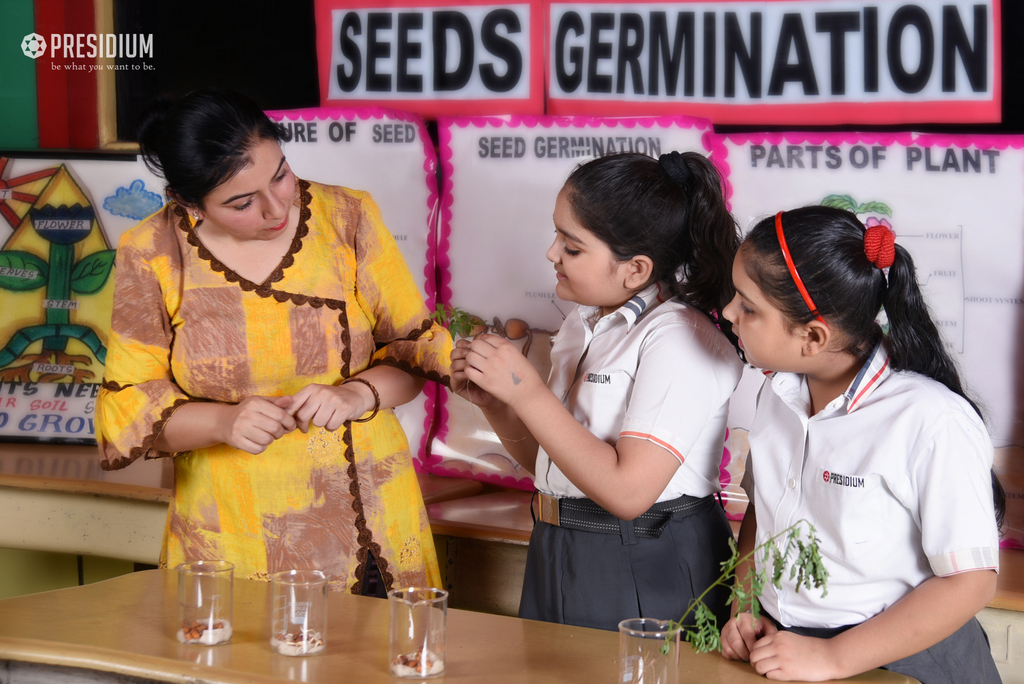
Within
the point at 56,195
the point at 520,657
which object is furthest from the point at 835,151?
the point at 56,195

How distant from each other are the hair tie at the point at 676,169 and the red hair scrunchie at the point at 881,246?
33 centimetres

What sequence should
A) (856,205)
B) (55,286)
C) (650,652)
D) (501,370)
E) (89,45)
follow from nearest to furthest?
(650,652)
(501,370)
(856,205)
(55,286)
(89,45)

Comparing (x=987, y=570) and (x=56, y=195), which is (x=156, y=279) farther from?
(x=56, y=195)

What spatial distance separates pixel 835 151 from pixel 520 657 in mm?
1476

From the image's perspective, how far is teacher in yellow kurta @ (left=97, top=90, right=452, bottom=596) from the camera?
5.22 feet

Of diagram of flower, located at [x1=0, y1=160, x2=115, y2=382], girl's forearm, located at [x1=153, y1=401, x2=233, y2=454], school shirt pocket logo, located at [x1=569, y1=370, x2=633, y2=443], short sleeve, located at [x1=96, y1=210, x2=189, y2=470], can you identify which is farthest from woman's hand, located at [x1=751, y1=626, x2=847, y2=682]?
diagram of flower, located at [x1=0, y1=160, x2=115, y2=382]

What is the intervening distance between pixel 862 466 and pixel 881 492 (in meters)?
0.04

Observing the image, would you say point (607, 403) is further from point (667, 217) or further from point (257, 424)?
point (257, 424)

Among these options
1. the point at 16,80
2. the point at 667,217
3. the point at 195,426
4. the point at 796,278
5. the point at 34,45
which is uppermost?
the point at 34,45

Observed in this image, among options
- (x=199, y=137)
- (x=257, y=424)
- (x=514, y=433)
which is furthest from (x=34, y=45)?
(x=514, y=433)

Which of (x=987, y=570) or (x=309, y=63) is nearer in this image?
(x=987, y=570)

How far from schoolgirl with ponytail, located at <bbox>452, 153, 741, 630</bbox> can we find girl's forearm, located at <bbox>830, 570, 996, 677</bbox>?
32cm

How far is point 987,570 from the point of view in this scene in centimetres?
119

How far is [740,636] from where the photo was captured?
1243mm
